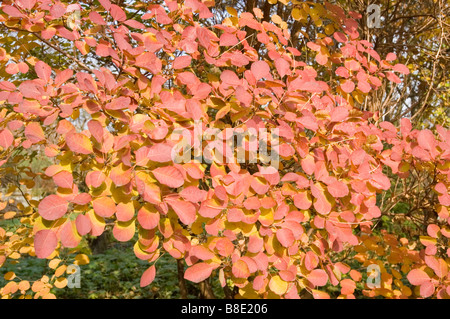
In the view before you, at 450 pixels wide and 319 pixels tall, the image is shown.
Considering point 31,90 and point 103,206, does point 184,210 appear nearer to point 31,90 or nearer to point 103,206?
point 103,206

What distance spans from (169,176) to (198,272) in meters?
0.37

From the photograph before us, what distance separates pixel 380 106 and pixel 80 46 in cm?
219

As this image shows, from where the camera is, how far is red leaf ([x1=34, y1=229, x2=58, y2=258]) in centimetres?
94

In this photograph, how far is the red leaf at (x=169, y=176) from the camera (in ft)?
3.19

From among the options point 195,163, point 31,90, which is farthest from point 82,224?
point 31,90

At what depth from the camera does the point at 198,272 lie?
114 centimetres

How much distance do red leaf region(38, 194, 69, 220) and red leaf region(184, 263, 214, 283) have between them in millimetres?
435

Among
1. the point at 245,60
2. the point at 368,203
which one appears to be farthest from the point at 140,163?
the point at 368,203

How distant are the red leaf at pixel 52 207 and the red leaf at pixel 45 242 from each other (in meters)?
0.07

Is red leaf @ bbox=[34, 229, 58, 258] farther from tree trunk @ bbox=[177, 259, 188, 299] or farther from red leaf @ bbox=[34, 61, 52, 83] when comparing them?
tree trunk @ bbox=[177, 259, 188, 299]

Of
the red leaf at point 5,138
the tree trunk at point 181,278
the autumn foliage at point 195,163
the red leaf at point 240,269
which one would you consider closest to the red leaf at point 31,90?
the autumn foliage at point 195,163
